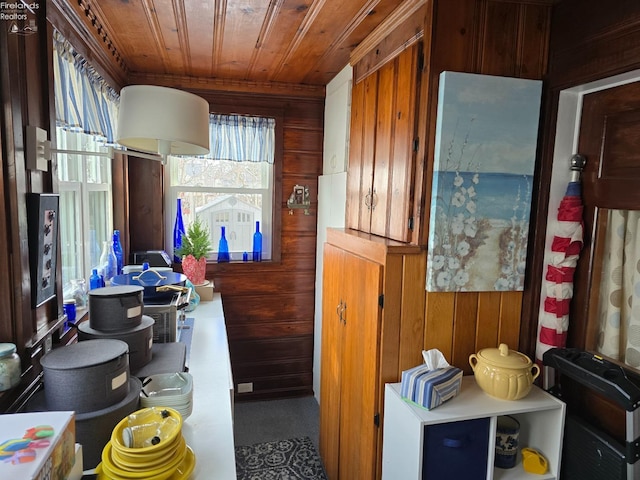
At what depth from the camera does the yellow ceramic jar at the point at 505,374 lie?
1.54m

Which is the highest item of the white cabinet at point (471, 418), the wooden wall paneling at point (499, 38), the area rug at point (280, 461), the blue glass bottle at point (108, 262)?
the wooden wall paneling at point (499, 38)

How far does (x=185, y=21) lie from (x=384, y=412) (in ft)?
6.76

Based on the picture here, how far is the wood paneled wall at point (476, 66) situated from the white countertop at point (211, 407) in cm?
87

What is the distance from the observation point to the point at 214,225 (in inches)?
125

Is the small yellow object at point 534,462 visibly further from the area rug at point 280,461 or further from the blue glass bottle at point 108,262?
the blue glass bottle at point 108,262

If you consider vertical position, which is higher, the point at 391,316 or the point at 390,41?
the point at 390,41

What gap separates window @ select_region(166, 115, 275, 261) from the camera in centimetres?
304

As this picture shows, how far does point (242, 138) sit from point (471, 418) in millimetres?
2421

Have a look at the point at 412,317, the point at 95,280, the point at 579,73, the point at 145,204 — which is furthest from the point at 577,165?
the point at 145,204

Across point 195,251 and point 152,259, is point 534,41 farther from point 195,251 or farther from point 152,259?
point 152,259

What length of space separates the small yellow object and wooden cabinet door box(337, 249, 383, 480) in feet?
1.99

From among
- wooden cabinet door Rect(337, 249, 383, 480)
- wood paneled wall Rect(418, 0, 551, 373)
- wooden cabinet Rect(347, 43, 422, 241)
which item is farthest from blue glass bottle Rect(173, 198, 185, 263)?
wood paneled wall Rect(418, 0, 551, 373)

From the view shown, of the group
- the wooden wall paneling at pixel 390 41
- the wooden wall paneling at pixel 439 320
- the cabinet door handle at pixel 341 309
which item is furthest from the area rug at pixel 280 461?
the wooden wall paneling at pixel 390 41

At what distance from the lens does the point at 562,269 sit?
1649 mm
